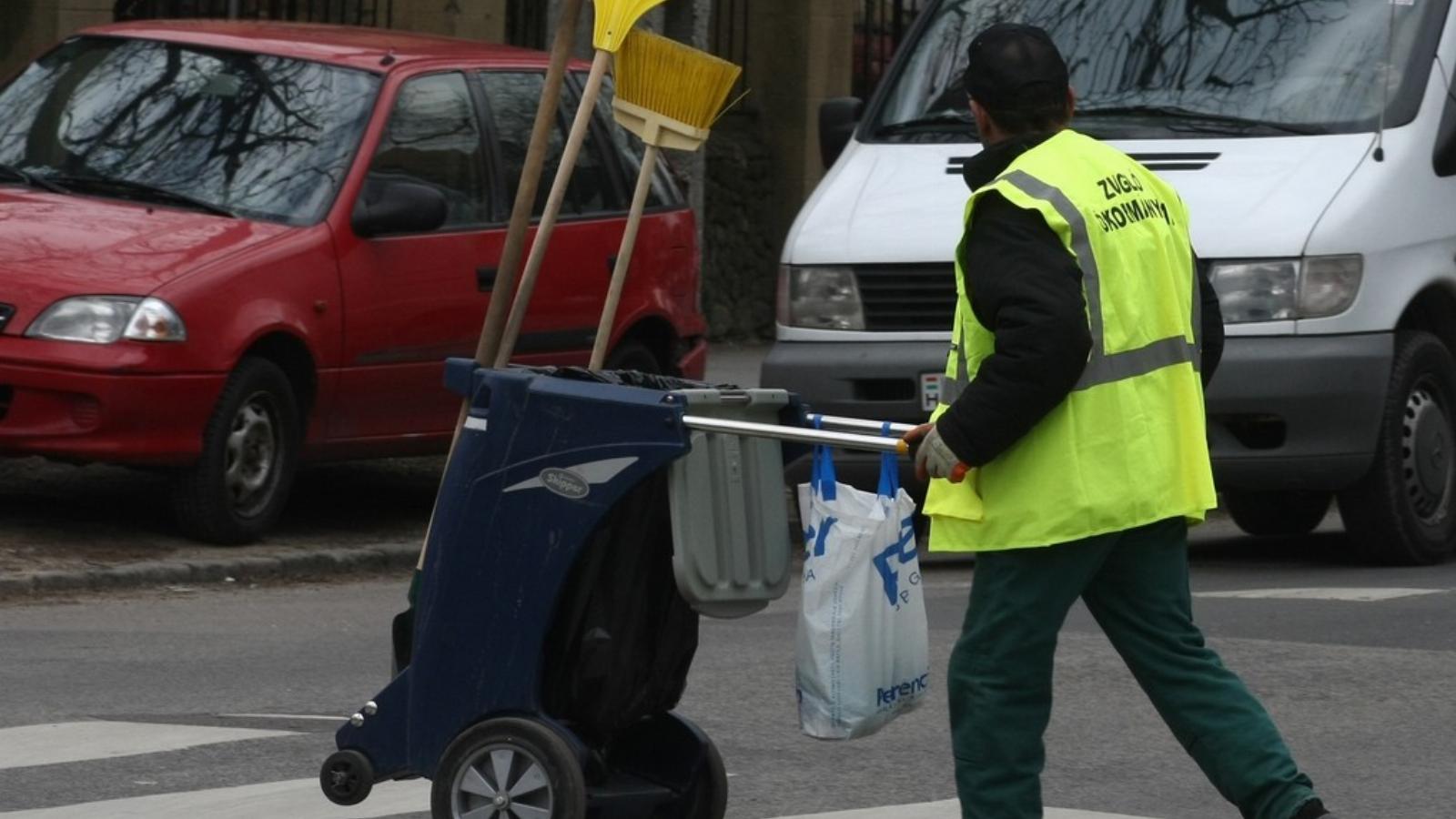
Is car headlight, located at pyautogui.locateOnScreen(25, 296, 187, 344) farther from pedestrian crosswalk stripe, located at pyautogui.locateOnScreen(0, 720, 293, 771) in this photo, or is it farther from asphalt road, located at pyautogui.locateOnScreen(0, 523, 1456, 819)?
pedestrian crosswalk stripe, located at pyautogui.locateOnScreen(0, 720, 293, 771)

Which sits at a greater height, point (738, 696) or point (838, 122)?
point (838, 122)

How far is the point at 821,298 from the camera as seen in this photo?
10672 millimetres

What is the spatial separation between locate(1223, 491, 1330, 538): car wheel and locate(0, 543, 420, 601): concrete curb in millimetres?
3482

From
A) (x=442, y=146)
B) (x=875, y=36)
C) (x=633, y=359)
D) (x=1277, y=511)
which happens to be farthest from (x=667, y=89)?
(x=875, y=36)

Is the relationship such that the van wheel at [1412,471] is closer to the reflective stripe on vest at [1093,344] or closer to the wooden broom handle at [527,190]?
the wooden broom handle at [527,190]

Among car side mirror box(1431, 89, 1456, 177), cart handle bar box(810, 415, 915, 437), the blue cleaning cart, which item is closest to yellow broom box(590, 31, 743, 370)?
cart handle bar box(810, 415, 915, 437)

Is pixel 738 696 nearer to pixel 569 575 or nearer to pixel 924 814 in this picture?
pixel 924 814

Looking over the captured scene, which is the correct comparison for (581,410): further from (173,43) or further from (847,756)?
(173,43)

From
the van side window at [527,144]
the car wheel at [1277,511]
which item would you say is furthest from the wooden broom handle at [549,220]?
the car wheel at [1277,511]

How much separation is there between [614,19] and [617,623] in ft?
4.76

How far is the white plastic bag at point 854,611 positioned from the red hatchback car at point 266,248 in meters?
4.98

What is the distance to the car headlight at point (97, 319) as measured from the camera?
9664mm

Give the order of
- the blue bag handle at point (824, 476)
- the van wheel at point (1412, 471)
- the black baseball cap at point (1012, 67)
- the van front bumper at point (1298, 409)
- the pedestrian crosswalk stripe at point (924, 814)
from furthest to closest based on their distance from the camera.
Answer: the van wheel at point (1412, 471) → the van front bumper at point (1298, 409) → the pedestrian crosswalk stripe at point (924, 814) → the blue bag handle at point (824, 476) → the black baseball cap at point (1012, 67)

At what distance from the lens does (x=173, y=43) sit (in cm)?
1128
